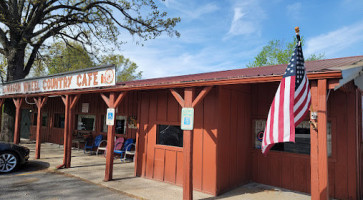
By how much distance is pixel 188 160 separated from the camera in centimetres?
538

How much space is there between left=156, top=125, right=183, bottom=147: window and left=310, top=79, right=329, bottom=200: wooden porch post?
11.9 feet

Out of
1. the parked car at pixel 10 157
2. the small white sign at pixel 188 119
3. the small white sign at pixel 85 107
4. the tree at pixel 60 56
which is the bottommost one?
the parked car at pixel 10 157

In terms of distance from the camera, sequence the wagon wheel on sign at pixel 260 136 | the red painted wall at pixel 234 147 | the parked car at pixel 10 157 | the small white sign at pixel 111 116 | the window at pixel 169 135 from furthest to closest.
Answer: the parked car at pixel 10 157 < the small white sign at pixel 111 116 < the wagon wheel on sign at pixel 260 136 < the window at pixel 169 135 < the red painted wall at pixel 234 147

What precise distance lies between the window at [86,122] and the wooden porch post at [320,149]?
33.9 ft

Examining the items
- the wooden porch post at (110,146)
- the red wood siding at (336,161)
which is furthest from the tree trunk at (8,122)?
the red wood siding at (336,161)

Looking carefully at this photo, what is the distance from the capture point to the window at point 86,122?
12013 millimetres

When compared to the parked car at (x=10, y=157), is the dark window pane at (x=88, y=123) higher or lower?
higher

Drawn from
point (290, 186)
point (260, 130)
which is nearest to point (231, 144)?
point (260, 130)

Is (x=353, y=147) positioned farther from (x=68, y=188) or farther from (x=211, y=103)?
(x=68, y=188)

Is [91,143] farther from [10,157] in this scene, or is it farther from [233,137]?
[233,137]

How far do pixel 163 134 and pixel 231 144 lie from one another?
2013mm

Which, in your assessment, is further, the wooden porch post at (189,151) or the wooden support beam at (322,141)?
the wooden porch post at (189,151)

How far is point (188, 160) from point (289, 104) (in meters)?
2.70

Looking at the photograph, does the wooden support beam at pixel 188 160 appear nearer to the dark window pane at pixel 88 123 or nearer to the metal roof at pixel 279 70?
the metal roof at pixel 279 70
